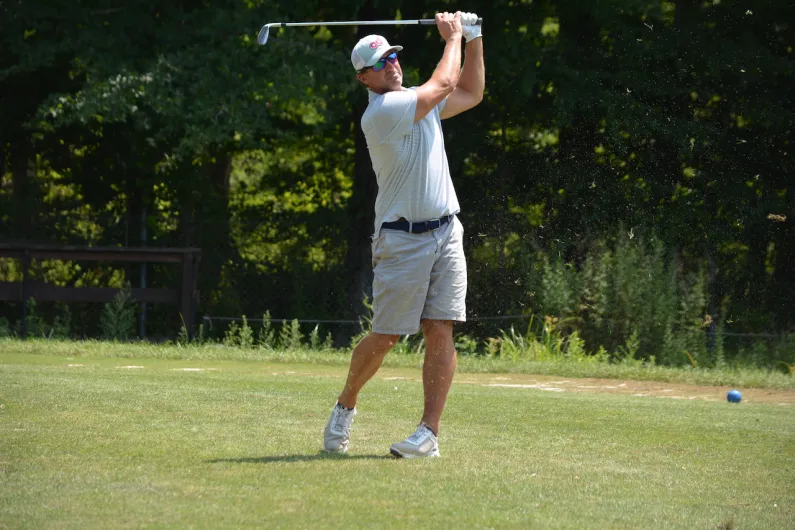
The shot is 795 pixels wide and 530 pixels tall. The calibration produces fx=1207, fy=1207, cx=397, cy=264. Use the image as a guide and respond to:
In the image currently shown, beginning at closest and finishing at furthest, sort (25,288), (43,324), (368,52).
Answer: (368,52) < (25,288) < (43,324)

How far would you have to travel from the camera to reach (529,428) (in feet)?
21.9

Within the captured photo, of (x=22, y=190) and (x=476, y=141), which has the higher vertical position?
(x=476, y=141)

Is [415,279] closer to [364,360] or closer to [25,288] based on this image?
[364,360]

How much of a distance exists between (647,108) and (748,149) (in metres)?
1.67

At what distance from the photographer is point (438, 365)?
5.79 m

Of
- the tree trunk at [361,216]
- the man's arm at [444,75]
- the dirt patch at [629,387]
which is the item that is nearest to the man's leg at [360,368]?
the man's arm at [444,75]

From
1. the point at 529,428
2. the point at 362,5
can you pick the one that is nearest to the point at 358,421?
the point at 529,428

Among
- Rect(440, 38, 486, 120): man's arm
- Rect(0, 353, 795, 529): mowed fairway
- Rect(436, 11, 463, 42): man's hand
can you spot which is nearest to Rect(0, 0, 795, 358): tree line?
Rect(0, 353, 795, 529): mowed fairway

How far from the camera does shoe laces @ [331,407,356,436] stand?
570 centimetres

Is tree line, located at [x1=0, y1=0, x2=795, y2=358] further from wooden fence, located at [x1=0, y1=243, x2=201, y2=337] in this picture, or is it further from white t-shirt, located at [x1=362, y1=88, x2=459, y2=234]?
white t-shirt, located at [x1=362, y1=88, x2=459, y2=234]

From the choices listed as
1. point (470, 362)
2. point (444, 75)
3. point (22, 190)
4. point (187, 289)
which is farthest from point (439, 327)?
point (22, 190)

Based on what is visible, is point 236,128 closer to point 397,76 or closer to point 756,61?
point 756,61

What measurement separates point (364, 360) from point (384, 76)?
4.48 ft

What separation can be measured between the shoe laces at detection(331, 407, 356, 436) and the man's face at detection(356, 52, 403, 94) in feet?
5.05
